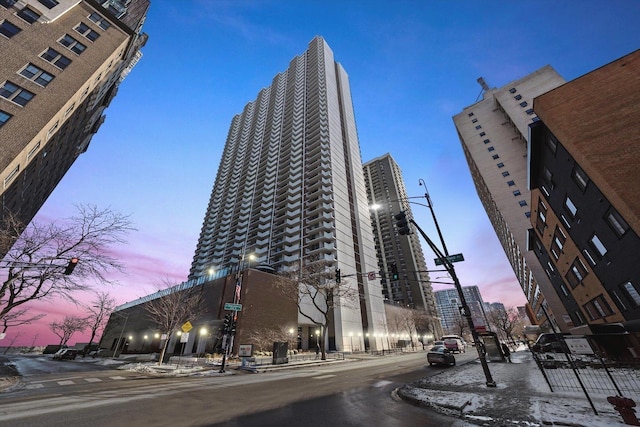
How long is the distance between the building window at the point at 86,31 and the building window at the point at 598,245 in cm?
5770

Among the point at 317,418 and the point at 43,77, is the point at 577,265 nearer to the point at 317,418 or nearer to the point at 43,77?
the point at 317,418

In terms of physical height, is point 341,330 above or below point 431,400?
above

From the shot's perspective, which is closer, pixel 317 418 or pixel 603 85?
pixel 317 418

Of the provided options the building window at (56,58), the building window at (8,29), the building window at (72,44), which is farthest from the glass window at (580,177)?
the building window at (8,29)

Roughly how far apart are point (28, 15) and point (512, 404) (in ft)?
170

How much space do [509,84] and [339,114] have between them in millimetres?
50614

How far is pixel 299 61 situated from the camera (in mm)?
113125

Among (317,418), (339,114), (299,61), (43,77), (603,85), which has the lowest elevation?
(317,418)

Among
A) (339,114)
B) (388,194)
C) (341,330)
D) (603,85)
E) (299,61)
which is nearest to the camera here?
(603,85)

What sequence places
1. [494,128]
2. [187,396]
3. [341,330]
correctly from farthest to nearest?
1. [494,128]
2. [341,330]
3. [187,396]

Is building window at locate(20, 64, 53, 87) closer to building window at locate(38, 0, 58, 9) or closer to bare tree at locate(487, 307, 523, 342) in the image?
building window at locate(38, 0, 58, 9)

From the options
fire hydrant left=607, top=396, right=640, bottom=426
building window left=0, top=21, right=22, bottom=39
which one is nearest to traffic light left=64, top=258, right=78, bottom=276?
fire hydrant left=607, top=396, right=640, bottom=426

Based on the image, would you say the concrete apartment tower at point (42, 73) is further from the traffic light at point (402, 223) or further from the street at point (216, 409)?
the traffic light at point (402, 223)

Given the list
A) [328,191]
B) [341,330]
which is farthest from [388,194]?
[341,330]
